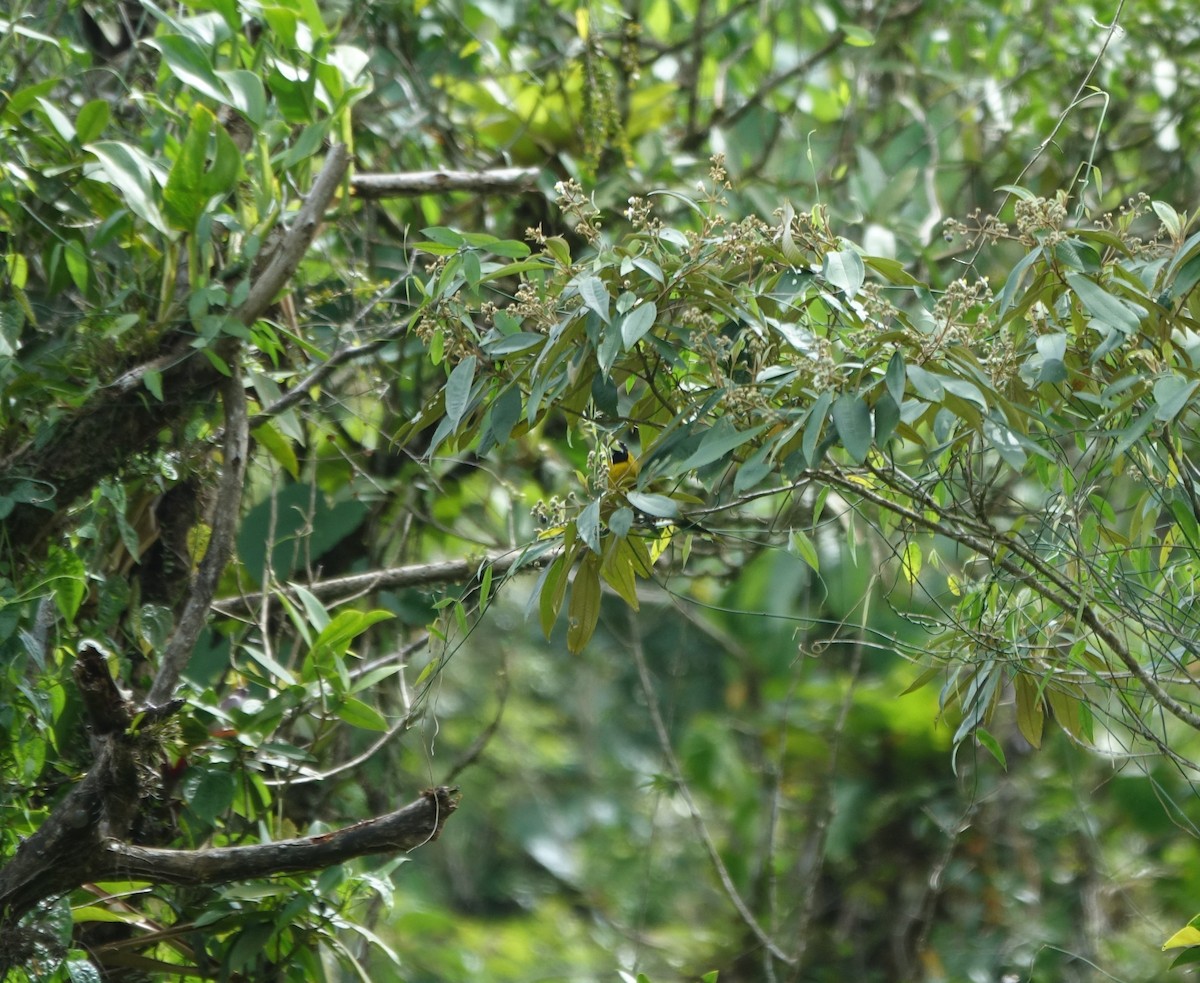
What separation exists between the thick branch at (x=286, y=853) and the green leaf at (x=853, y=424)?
53cm

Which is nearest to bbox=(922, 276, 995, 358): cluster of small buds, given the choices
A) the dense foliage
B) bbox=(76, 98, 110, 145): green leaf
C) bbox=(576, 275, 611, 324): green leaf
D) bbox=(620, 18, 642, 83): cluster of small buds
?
the dense foliage

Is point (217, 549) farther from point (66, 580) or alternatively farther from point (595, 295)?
point (595, 295)

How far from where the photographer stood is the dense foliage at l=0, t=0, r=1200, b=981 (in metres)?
1.01

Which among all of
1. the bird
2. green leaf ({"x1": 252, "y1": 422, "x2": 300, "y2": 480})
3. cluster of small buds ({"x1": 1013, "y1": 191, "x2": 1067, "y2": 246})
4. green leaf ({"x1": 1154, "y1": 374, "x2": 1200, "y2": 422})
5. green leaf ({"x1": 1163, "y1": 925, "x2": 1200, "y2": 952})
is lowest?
green leaf ({"x1": 1163, "y1": 925, "x2": 1200, "y2": 952})

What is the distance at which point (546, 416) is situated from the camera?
3.83 ft

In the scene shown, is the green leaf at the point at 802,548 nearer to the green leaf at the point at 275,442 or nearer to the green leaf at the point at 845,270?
the green leaf at the point at 845,270

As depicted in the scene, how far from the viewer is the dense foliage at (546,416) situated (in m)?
1.01

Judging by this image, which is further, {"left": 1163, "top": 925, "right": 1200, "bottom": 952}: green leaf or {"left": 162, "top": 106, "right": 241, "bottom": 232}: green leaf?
{"left": 162, "top": 106, "right": 241, "bottom": 232}: green leaf

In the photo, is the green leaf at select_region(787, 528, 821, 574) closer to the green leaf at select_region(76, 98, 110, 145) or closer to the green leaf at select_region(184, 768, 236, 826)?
the green leaf at select_region(184, 768, 236, 826)

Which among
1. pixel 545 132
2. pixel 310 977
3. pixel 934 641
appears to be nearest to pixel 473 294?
pixel 934 641

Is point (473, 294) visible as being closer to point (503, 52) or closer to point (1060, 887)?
point (503, 52)

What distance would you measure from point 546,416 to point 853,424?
0.36 meters

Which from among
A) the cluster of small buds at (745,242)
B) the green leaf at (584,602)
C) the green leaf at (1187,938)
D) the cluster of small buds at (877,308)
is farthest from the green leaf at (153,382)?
the green leaf at (1187,938)

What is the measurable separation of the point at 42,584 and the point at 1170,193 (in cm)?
227
